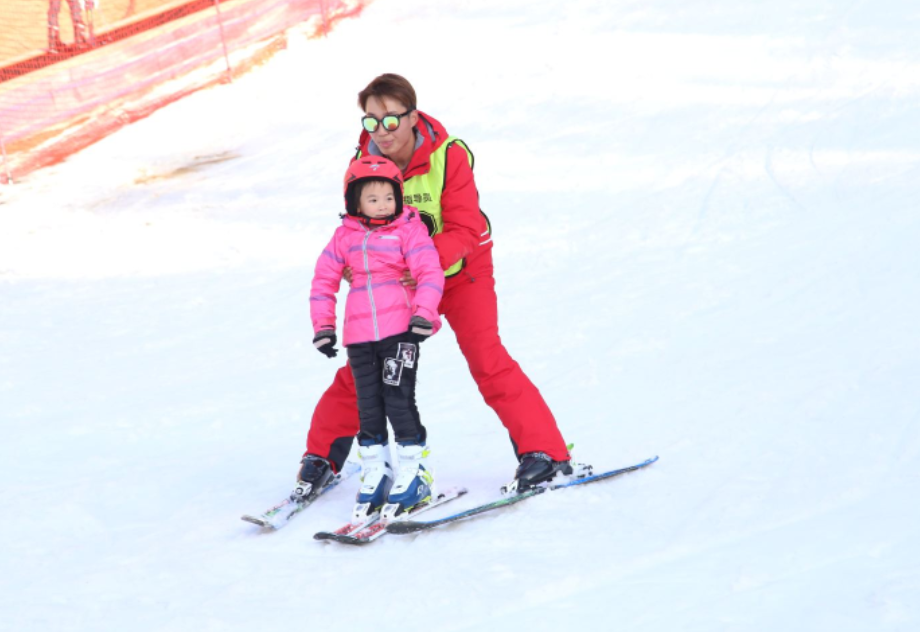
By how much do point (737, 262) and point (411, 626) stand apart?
4.61 m

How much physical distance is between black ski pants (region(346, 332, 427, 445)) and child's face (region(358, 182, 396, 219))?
0.44 meters

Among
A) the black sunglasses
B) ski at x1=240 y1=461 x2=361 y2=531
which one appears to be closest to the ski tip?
ski at x1=240 y1=461 x2=361 y2=531

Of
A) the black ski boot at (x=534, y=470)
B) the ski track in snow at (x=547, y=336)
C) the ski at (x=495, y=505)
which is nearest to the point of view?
the ski track in snow at (x=547, y=336)

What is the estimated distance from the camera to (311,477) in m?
4.14

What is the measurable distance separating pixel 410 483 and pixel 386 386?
378mm

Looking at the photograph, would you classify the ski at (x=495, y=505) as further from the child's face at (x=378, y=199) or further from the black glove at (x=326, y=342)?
the child's face at (x=378, y=199)

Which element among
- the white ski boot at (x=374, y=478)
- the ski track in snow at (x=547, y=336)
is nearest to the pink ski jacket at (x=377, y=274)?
the white ski boot at (x=374, y=478)

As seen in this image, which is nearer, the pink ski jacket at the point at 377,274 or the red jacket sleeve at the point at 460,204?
the pink ski jacket at the point at 377,274

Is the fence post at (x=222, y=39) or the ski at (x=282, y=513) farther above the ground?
the fence post at (x=222, y=39)

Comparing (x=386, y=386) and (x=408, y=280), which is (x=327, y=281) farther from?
(x=386, y=386)

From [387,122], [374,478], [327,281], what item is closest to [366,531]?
[374,478]

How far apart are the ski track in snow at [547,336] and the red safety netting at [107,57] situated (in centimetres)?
37

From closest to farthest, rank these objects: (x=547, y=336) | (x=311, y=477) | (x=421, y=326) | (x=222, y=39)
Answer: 1. (x=421, y=326)
2. (x=311, y=477)
3. (x=547, y=336)
4. (x=222, y=39)

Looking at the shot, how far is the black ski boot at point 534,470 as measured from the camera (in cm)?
393
